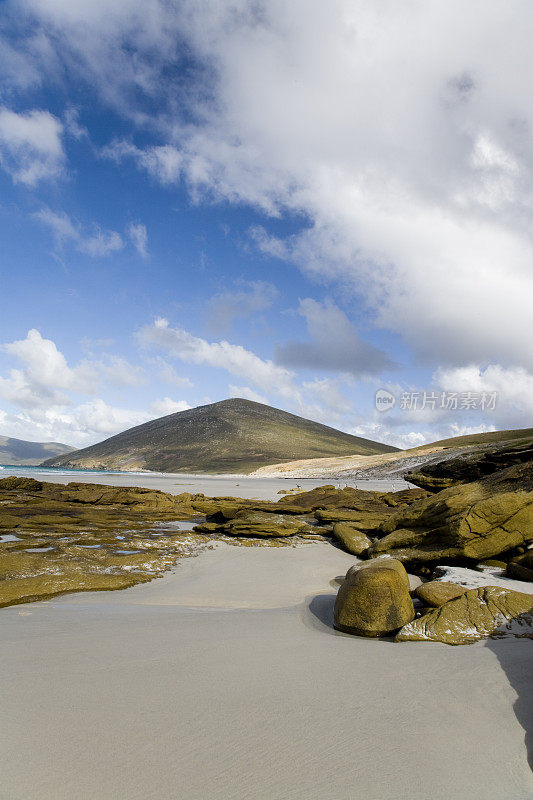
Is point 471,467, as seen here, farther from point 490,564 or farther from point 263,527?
point 490,564

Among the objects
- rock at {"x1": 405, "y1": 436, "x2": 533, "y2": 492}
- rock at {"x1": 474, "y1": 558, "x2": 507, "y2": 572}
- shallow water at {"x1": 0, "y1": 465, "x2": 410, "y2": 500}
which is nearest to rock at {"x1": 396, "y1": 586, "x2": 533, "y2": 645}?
rock at {"x1": 474, "y1": 558, "x2": 507, "y2": 572}

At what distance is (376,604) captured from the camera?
614cm

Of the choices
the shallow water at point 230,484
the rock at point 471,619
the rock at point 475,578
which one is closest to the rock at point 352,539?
the rock at point 475,578

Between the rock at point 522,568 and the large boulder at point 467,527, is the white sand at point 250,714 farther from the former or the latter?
the large boulder at point 467,527

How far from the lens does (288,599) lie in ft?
28.4

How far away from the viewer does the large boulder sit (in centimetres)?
966

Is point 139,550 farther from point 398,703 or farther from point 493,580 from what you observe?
point 398,703

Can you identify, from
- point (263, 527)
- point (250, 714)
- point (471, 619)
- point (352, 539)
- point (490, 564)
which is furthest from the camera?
point (263, 527)

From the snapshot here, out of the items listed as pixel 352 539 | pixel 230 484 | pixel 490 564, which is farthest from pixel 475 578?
pixel 230 484

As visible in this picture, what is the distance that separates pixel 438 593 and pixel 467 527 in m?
3.45

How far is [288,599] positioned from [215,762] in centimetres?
614

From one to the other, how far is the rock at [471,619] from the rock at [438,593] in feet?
2.32

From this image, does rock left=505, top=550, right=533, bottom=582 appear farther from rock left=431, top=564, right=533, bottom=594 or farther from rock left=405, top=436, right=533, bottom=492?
rock left=405, top=436, right=533, bottom=492

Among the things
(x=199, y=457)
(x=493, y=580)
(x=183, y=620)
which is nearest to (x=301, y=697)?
(x=183, y=620)
